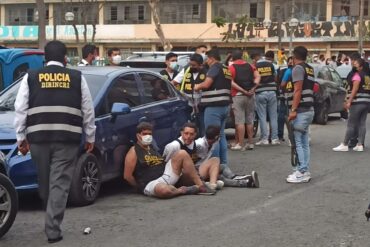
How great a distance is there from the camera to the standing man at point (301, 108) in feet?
28.4

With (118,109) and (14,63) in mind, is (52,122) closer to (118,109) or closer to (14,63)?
(118,109)

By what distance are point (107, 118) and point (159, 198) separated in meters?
1.15

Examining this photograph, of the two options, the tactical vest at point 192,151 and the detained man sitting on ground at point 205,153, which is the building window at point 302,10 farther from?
→ the tactical vest at point 192,151

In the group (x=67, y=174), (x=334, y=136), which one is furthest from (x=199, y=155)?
(x=334, y=136)

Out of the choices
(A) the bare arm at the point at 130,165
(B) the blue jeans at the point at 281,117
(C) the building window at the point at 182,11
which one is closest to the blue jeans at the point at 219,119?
(A) the bare arm at the point at 130,165

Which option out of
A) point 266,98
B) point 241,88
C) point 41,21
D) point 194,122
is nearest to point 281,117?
point 266,98

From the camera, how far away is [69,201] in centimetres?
719

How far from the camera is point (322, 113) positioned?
16547mm

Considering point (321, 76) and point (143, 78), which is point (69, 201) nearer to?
point (143, 78)

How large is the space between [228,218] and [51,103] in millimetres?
2256

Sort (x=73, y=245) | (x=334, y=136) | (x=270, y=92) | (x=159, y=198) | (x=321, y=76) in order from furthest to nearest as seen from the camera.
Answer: (x=321, y=76) < (x=334, y=136) < (x=270, y=92) < (x=159, y=198) < (x=73, y=245)

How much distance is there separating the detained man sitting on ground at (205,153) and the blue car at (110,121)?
2.01ft

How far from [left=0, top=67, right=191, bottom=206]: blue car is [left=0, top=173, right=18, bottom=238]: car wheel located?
44 centimetres

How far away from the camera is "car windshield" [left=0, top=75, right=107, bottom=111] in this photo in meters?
7.74
